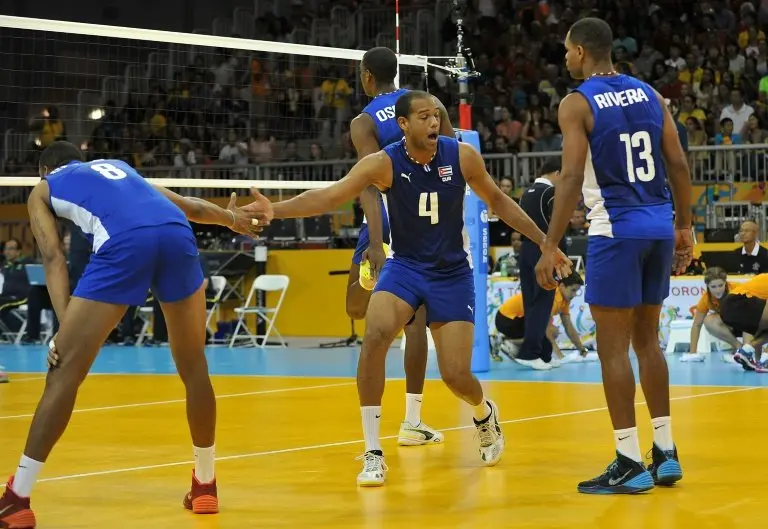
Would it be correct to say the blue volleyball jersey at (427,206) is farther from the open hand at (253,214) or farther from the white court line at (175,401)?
the white court line at (175,401)

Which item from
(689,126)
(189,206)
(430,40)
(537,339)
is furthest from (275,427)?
(430,40)

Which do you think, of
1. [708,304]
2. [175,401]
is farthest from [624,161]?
[708,304]

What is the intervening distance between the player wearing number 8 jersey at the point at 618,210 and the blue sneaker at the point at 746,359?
6576 millimetres

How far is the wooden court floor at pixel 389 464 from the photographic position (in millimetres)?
5531

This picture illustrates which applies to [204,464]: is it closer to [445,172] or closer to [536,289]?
[445,172]

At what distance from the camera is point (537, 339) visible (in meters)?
13.2

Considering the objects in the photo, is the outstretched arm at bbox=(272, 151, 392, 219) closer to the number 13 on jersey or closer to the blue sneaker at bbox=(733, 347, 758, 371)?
the number 13 on jersey

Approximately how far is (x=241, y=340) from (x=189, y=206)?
12531 mm

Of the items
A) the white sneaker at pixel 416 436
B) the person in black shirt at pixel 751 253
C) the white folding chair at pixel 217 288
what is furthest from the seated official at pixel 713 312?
the white folding chair at pixel 217 288

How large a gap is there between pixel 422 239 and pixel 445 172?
1.23 feet

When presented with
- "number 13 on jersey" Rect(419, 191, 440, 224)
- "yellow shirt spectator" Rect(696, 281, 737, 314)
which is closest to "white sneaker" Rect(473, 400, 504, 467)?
"number 13 on jersey" Rect(419, 191, 440, 224)

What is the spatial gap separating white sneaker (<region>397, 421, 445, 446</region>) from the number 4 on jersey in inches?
95.4

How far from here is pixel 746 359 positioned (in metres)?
12.5

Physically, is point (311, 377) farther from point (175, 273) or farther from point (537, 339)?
point (175, 273)
